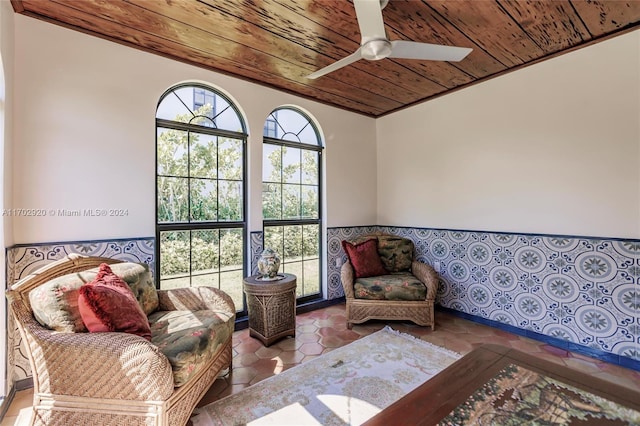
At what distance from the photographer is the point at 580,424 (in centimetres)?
98

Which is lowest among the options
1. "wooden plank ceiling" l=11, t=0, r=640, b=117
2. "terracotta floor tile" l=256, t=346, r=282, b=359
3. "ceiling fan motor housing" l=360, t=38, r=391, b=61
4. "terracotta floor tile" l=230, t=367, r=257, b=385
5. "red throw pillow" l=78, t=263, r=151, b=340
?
"terracotta floor tile" l=230, t=367, r=257, b=385

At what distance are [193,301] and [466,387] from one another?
6.16 ft

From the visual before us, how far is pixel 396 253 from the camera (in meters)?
3.57

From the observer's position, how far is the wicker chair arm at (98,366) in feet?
4.53

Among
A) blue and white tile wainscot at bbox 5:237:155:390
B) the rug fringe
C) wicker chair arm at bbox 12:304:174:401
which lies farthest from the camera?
the rug fringe

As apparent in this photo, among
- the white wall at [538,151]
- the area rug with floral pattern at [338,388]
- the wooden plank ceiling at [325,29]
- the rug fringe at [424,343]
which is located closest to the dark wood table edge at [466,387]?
the area rug with floral pattern at [338,388]

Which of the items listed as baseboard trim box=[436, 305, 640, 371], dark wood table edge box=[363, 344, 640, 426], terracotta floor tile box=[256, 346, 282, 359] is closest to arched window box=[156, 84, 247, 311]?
terracotta floor tile box=[256, 346, 282, 359]

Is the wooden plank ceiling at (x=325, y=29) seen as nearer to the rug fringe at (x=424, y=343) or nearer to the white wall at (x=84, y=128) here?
the white wall at (x=84, y=128)

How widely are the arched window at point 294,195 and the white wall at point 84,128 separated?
89cm

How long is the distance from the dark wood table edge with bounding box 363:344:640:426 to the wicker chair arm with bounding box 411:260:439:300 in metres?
1.53

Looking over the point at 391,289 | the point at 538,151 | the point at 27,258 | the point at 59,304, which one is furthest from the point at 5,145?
the point at 538,151

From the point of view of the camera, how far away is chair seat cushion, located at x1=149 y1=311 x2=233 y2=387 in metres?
1.51

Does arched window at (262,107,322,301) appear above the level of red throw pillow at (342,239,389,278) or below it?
above

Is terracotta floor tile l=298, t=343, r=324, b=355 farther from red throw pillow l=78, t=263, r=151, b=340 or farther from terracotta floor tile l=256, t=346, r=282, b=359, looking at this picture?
red throw pillow l=78, t=263, r=151, b=340
